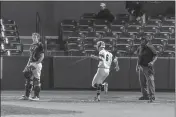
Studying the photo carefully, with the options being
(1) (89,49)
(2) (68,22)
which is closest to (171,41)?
(1) (89,49)

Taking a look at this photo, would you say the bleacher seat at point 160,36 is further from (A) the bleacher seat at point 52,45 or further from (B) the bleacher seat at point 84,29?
(A) the bleacher seat at point 52,45

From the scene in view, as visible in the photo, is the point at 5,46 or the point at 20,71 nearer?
the point at 20,71

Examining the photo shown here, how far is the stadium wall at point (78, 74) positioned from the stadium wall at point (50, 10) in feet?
15.4

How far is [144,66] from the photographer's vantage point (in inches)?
588

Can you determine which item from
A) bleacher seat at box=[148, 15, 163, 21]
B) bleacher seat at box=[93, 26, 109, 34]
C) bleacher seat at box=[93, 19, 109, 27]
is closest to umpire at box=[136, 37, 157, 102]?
bleacher seat at box=[93, 26, 109, 34]

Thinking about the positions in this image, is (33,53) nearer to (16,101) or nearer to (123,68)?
(16,101)

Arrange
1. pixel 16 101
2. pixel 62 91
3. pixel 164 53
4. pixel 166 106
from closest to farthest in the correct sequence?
1. pixel 166 106
2. pixel 16 101
3. pixel 62 91
4. pixel 164 53

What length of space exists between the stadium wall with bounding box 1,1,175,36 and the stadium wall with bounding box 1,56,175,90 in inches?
185

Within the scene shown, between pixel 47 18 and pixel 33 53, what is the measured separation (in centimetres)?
1003

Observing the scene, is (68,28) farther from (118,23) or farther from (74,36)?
(118,23)

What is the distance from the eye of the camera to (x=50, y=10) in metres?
24.9

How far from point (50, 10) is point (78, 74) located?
20.1ft

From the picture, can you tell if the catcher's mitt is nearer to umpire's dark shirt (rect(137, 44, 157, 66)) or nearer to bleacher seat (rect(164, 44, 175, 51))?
umpire's dark shirt (rect(137, 44, 157, 66))

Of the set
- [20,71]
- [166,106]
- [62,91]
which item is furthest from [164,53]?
[166,106]
